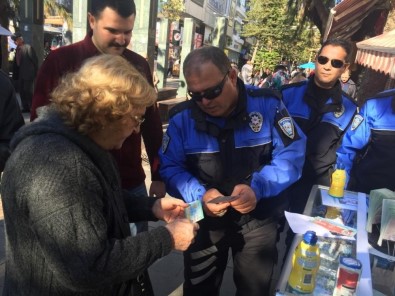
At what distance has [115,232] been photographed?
1431 millimetres

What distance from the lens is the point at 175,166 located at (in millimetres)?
2242

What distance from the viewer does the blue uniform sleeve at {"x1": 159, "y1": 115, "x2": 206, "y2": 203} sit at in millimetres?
2143

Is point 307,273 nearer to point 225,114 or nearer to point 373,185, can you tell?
point 225,114

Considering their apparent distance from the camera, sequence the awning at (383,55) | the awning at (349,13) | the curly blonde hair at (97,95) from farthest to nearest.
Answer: the awning at (349,13) < the awning at (383,55) < the curly blonde hair at (97,95)

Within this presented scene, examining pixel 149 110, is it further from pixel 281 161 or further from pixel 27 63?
pixel 27 63

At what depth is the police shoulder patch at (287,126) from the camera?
2.18 metres

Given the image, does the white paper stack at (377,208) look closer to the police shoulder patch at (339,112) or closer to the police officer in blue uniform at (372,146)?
the police officer in blue uniform at (372,146)

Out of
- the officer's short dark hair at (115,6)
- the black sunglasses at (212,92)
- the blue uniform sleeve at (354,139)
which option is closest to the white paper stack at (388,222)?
the blue uniform sleeve at (354,139)

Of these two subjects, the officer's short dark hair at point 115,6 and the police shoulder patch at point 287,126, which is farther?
the officer's short dark hair at point 115,6

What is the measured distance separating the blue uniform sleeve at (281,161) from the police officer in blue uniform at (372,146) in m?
0.75

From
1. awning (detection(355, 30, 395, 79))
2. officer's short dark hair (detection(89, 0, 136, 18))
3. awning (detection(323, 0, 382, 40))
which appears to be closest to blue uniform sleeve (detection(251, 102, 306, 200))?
officer's short dark hair (detection(89, 0, 136, 18))

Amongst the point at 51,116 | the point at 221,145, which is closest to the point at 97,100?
the point at 51,116

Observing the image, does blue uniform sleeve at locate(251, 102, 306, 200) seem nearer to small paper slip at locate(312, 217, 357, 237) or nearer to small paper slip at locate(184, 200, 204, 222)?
small paper slip at locate(312, 217, 357, 237)

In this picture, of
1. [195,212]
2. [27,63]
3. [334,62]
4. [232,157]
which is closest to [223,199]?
[195,212]
